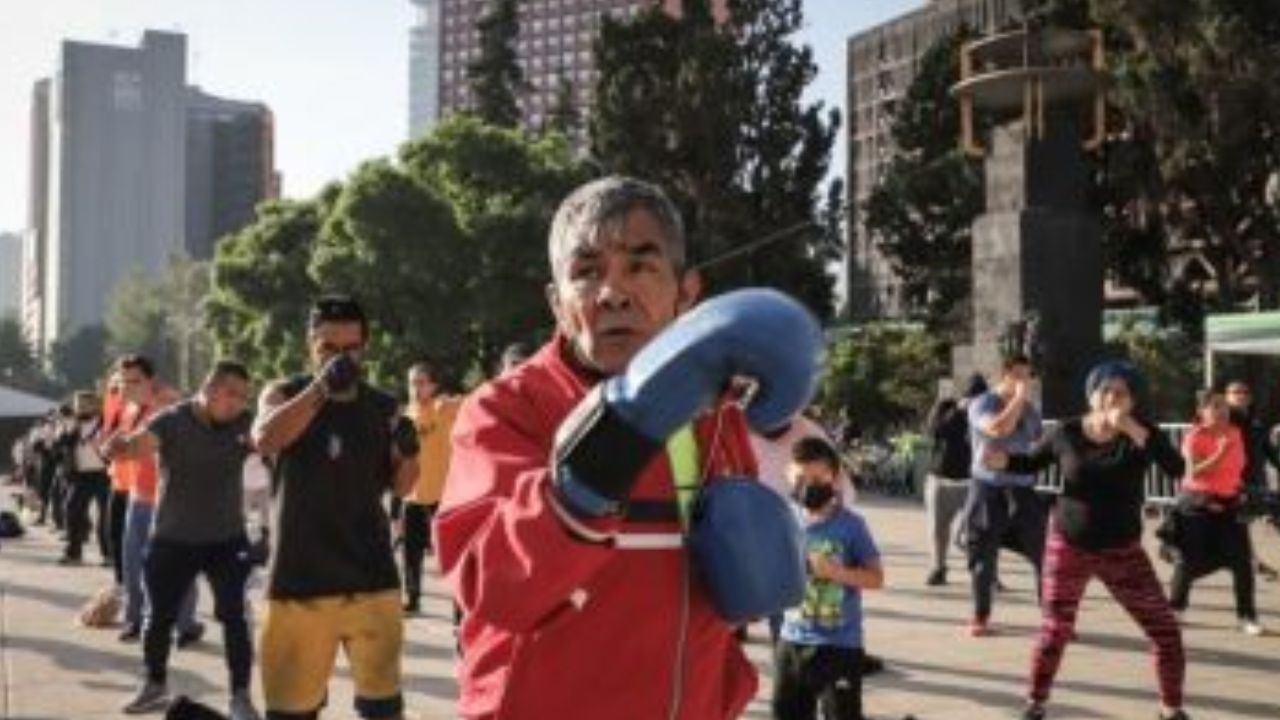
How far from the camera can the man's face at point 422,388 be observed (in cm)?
1119

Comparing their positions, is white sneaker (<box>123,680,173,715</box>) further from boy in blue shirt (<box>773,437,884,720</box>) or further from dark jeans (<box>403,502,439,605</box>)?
boy in blue shirt (<box>773,437,884,720</box>)

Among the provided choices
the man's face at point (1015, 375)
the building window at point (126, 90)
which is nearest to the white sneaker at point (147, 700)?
the man's face at point (1015, 375)

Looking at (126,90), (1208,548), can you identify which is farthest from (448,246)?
(126,90)

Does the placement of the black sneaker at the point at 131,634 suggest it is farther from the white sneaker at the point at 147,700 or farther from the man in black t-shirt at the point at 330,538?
the man in black t-shirt at the point at 330,538

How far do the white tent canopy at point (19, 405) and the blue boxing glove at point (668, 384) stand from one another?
219ft

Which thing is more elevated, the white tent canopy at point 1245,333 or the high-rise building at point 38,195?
the high-rise building at point 38,195

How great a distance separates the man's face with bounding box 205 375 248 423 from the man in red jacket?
5.70 m

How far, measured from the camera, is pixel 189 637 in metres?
9.98

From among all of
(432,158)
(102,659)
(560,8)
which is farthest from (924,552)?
(560,8)

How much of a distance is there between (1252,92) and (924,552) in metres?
16.9

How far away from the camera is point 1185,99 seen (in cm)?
2989

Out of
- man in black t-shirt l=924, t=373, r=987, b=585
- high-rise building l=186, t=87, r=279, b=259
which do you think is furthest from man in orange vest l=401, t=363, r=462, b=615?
high-rise building l=186, t=87, r=279, b=259

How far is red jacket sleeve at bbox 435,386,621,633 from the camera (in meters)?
2.06

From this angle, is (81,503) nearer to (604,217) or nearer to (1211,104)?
(604,217)
